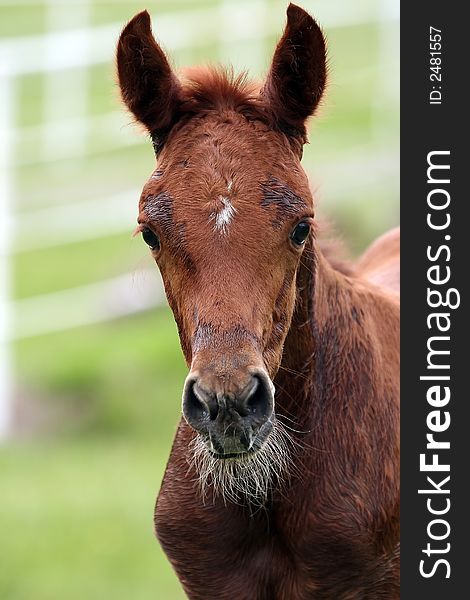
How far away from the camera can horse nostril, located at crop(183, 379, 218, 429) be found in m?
3.93

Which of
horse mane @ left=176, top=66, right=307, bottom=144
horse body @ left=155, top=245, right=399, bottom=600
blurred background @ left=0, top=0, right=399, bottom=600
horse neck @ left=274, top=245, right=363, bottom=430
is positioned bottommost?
horse body @ left=155, top=245, right=399, bottom=600

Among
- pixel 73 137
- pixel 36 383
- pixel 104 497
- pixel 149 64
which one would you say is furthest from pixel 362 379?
pixel 73 137

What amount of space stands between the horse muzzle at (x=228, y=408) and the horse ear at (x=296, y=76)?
1.08 metres

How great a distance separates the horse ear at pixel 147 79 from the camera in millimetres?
4605

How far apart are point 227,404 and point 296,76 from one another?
51.6 inches

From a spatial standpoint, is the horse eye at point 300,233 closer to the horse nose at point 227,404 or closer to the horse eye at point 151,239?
the horse eye at point 151,239

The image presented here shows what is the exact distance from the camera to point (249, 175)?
4305 mm

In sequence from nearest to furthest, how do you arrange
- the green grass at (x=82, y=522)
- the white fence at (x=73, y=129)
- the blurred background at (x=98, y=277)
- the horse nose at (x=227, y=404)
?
1. the horse nose at (x=227, y=404)
2. the green grass at (x=82, y=522)
3. the blurred background at (x=98, y=277)
4. the white fence at (x=73, y=129)

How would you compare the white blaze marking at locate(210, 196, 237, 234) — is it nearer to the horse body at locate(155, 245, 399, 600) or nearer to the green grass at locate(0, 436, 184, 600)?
the horse body at locate(155, 245, 399, 600)

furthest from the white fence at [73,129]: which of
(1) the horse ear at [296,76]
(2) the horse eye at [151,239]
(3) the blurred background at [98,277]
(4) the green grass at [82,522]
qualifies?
(2) the horse eye at [151,239]

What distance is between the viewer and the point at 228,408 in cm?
393

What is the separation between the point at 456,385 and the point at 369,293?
542 millimetres

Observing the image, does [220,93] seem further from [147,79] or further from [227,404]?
[227,404]

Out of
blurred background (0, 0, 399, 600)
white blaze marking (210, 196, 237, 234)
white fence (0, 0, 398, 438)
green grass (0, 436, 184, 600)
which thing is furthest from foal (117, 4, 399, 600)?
white fence (0, 0, 398, 438)
